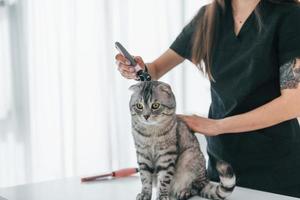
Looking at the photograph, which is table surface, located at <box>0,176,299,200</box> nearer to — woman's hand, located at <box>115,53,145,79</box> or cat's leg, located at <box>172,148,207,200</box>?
cat's leg, located at <box>172,148,207,200</box>

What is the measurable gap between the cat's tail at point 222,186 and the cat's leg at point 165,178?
88 mm

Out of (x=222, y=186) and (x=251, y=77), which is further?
(x=251, y=77)

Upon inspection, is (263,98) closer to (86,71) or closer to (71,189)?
(71,189)

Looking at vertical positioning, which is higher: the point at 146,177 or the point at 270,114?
the point at 270,114

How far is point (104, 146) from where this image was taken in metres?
1.87

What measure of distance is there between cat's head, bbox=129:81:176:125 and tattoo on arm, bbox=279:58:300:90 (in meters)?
0.26

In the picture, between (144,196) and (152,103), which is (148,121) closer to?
(152,103)

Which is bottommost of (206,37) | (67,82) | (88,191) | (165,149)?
(88,191)

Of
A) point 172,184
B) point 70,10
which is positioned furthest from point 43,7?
point 172,184

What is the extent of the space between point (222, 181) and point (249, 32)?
1.22 ft

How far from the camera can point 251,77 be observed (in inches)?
38.7

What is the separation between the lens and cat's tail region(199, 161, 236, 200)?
0.80 metres

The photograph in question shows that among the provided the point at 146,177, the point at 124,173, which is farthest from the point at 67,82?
the point at 146,177

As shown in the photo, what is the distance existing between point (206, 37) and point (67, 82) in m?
0.86
